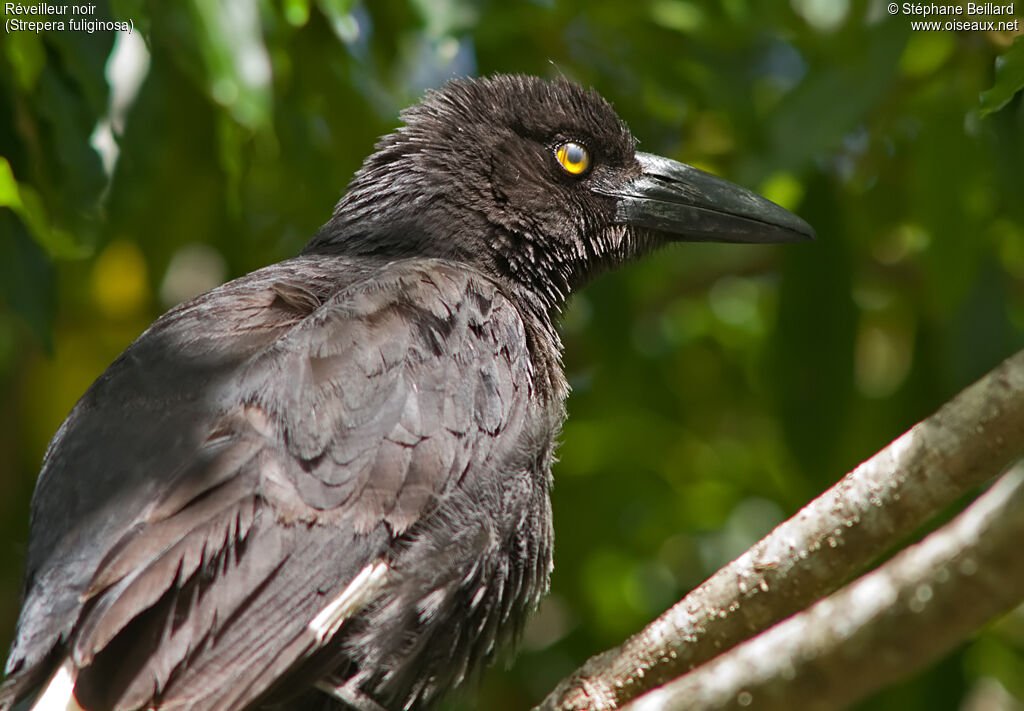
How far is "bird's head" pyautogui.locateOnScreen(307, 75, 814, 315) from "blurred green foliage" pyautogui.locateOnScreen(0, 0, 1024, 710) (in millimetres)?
189

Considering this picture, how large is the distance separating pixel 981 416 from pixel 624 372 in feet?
7.30

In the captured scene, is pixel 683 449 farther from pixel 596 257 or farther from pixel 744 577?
pixel 744 577

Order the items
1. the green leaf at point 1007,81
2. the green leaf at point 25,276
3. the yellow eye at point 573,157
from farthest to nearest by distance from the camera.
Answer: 1. the yellow eye at point 573,157
2. the green leaf at point 25,276
3. the green leaf at point 1007,81

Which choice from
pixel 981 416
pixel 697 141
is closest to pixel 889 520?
pixel 981 416

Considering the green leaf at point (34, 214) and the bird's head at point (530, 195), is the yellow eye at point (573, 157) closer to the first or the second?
the bird's head at point (530, 195)

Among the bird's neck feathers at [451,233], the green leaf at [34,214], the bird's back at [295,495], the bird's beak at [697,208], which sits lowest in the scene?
the bird's back at [295,495]

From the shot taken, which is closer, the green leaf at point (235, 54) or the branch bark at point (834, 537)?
the branch bark at point (834, 537)

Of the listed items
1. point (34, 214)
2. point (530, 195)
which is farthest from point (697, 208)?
point (34, 214)

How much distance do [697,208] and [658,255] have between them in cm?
107

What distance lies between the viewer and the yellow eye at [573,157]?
432 cm

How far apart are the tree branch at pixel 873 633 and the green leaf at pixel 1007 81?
80 centimetres

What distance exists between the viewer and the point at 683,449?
17.0ft

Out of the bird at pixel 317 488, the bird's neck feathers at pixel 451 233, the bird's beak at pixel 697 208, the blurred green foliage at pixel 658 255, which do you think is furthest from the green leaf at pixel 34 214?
the bird's beak at pixel 697 208

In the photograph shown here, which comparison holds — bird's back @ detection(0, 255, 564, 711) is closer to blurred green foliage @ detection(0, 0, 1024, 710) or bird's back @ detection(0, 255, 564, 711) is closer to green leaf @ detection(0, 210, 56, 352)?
green leaf @ detection(0, 210, 56, 352)
